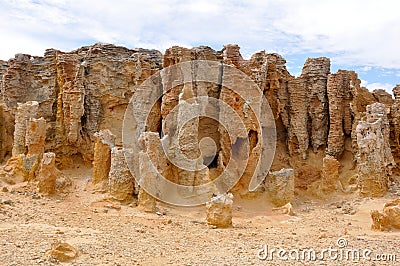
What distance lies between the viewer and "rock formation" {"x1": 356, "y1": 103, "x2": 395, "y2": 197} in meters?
12.6

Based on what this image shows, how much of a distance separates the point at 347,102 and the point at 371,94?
1.34 m

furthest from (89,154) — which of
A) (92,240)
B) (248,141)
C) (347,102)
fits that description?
(347,102)

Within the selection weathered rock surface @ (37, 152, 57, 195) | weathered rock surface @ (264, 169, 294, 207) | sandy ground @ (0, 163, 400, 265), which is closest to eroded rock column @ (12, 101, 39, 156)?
sandy ground @ (0, 163, 400, 265)

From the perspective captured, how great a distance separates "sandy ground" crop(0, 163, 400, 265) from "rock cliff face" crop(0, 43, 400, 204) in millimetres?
1688

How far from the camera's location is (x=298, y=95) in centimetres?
1589

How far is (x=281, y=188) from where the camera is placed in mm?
12836

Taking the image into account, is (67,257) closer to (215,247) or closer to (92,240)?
(92,240)

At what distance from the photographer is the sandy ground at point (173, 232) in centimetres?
681

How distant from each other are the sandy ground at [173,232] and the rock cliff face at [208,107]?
169cm

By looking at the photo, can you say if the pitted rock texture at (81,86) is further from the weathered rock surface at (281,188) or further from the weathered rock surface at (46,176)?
the weathered rock surface at (281,188)

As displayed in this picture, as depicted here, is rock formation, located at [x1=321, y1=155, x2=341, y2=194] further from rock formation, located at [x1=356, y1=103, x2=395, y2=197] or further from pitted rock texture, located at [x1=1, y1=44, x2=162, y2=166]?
pitted rock texture, located at [x1=1, y1=44, x2=162, y2=166]

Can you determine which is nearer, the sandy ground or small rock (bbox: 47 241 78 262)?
small rock (bbox: 47 241 78 262)

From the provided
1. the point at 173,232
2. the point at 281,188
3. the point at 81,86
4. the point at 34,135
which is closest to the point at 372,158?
the point at 281,188

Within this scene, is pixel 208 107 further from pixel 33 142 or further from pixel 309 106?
pixel 33 142
